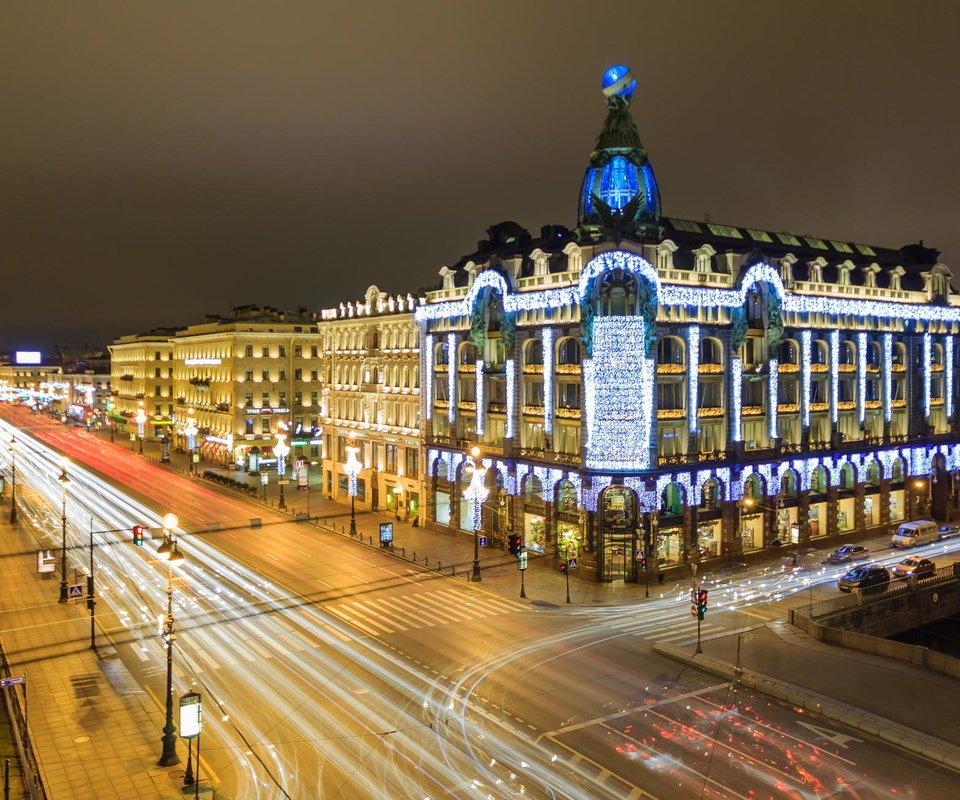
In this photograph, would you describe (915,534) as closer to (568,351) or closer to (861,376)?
(861,376)

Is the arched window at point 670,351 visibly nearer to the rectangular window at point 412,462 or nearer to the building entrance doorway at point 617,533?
the building entrance doorway at point 617,533

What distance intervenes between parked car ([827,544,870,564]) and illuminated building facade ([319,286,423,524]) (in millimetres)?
34495

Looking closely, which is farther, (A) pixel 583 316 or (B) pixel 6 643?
→ (A) pixel 583 316

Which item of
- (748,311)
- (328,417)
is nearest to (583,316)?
(748,311)

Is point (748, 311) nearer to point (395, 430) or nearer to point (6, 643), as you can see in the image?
point (395, 430)

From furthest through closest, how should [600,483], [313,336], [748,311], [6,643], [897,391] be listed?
[313,336], [897,391], [748,311], [600,483], [6,643]

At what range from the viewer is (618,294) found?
5441cm

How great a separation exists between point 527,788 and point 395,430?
54225mm

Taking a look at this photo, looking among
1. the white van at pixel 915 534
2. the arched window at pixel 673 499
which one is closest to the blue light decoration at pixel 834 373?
the white van at pixel 915 534

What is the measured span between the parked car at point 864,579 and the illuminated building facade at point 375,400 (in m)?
36.5

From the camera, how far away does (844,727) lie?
3123 centimetres

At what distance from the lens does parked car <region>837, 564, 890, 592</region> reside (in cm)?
5031

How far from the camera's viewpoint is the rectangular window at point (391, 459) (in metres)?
78.8

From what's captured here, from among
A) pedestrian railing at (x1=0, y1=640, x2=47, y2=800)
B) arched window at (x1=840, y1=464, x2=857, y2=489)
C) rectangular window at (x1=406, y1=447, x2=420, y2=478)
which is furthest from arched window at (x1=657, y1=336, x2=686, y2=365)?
pedestrian railing at (x1=0, y1=640, x2=47, y2=800)
